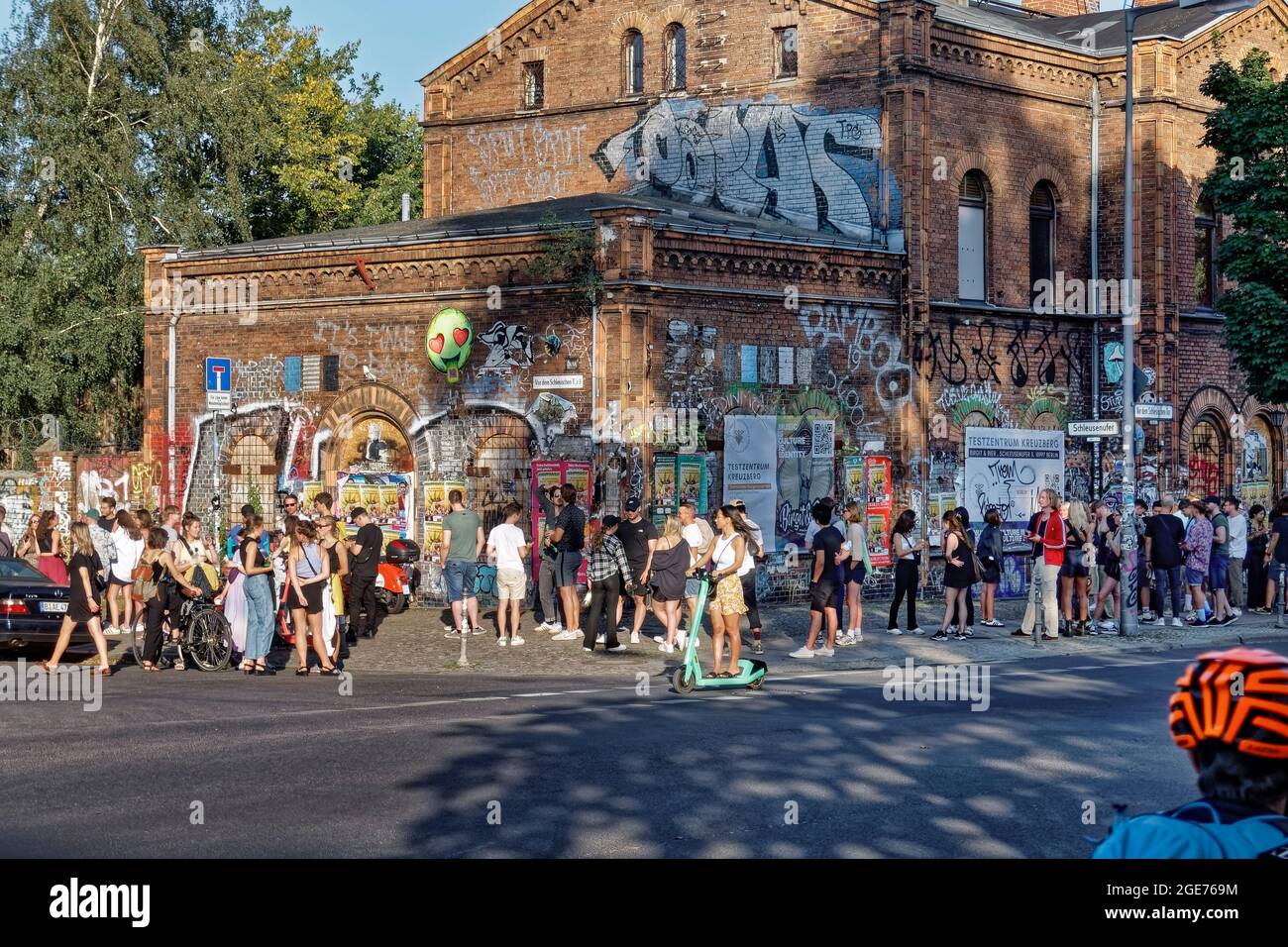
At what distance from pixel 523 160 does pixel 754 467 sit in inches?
420

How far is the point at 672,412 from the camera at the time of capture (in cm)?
2472

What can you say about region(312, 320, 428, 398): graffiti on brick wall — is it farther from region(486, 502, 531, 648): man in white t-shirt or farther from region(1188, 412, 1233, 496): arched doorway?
region(1188, 412, 1233, 496): arched doorway

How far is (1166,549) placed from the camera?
79.8 feet

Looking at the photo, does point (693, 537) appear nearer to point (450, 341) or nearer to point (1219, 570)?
point (450, 341)

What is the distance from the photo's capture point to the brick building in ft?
82.8

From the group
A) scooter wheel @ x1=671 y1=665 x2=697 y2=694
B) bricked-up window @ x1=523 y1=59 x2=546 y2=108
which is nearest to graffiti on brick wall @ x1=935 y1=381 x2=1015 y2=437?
bricked-up window @ x1=523 y1=59 x2=546 y2=108

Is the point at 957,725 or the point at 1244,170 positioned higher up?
the point at 1244,170

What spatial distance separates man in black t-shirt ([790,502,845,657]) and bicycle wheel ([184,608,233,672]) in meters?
6.99

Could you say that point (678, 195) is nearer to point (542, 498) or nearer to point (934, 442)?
point (934, 442)

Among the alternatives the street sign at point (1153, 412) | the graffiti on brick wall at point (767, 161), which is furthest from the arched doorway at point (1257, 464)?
the graffiti on brick wall at point (767, 161)

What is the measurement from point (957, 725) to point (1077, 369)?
19082 mm

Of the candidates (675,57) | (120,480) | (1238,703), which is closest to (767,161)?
(675,57)

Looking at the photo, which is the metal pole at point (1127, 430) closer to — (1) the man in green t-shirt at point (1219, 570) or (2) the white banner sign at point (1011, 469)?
(1) the man in green t-shirt at point (1219, 570)
